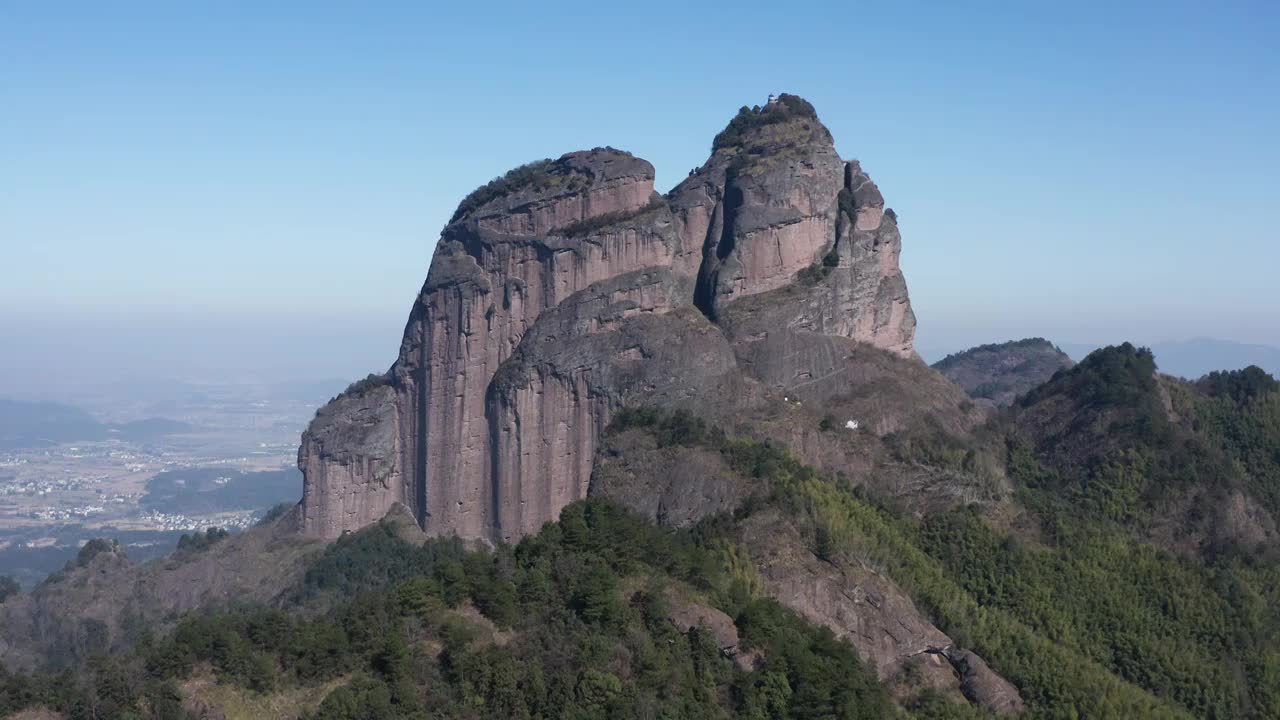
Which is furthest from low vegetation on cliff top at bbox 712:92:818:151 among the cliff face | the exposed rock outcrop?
the exposed rock outcrop

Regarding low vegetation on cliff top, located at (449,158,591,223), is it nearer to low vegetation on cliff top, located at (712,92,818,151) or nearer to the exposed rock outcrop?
low vegetation on cliff top, located at (712,92,818,151)

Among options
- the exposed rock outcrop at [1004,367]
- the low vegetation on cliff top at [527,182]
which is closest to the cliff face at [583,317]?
the low vegetation on cliff top at [527,182]

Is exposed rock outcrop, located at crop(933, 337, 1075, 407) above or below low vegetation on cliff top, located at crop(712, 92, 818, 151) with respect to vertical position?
below

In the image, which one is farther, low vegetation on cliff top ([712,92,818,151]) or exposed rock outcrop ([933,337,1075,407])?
exposed rock outcrop ([933,337,1075,407])

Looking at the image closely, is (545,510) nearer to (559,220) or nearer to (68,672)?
(559,220)

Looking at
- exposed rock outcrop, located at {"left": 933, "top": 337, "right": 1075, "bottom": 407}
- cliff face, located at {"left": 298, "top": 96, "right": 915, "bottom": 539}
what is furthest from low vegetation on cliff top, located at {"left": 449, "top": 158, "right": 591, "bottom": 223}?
exposed rock outcrop, located at {"left": 933, "top": 337, "right": 1075, "bottom": 407}

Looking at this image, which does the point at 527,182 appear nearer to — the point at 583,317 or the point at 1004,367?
the point at 583,317

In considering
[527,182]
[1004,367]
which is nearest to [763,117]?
[527,182]

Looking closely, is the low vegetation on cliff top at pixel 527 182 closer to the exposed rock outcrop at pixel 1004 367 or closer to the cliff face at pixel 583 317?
the cliff face at pixel 583 317
